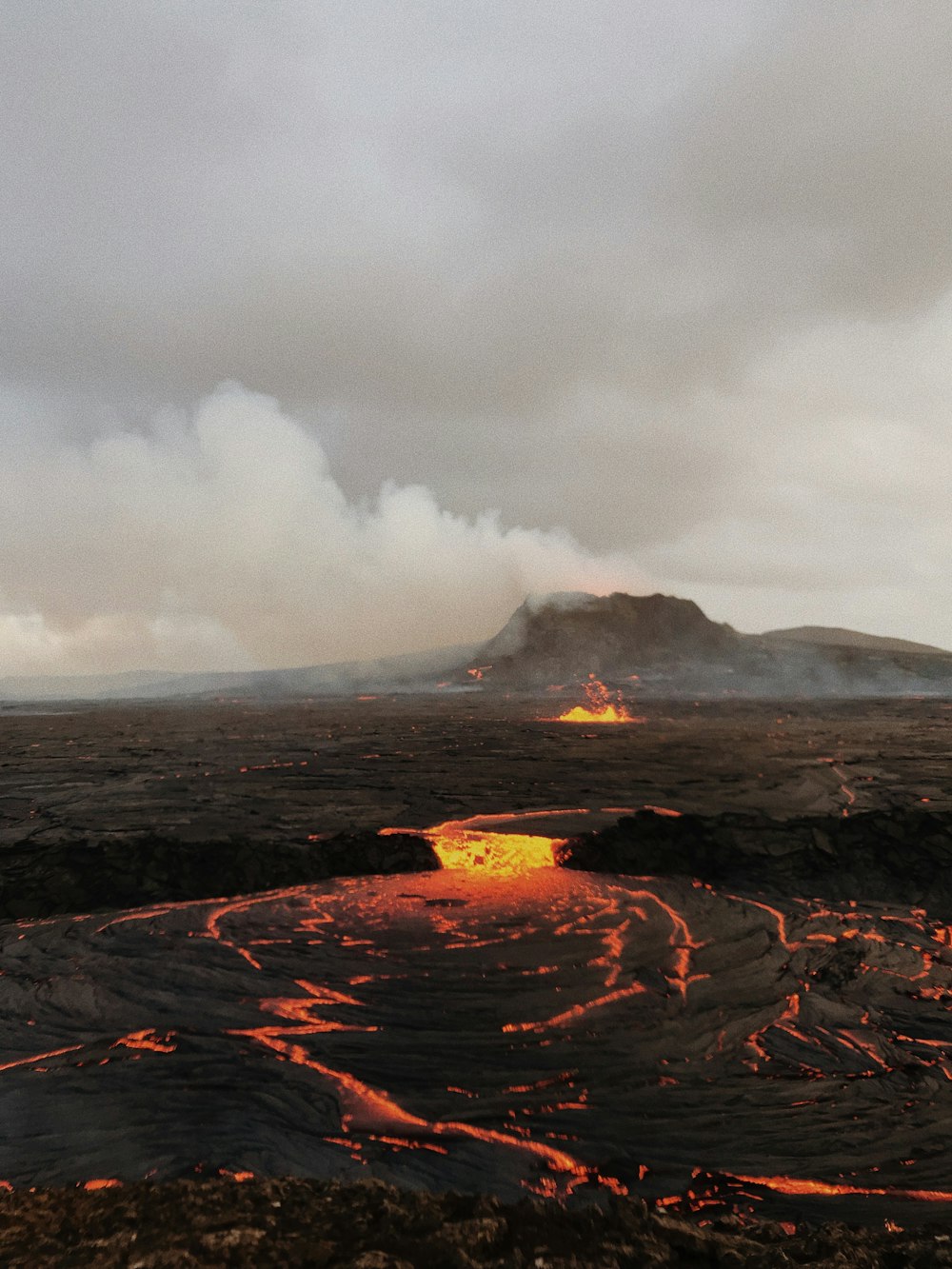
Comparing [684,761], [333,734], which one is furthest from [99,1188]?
[333,734]

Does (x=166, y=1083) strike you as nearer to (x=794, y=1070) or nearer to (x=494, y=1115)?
(x=494, y=1115)

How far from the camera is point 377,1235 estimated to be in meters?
4.34

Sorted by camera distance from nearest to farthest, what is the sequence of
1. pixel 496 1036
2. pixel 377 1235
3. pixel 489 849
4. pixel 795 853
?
1. pixel 377 1235
2. pixel 496 1036
3. pixel 795 853
4. pixel 489 849

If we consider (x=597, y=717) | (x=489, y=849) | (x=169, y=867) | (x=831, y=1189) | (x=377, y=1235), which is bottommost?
(x=597, y=717)

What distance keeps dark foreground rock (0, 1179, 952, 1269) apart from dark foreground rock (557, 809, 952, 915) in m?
10.6

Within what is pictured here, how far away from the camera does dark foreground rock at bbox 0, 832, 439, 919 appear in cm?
1404

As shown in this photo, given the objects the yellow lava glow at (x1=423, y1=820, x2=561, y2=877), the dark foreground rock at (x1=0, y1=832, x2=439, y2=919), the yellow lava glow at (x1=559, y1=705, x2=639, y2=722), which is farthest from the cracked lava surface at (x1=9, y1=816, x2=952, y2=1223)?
the yellow lava glow at (x1=559, y1=705, x2=639, y2=722)

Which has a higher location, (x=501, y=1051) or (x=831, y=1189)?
(x=831, y=1189)

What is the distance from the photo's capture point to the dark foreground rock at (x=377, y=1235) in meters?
4.05

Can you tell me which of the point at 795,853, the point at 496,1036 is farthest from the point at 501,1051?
the point at 795,853

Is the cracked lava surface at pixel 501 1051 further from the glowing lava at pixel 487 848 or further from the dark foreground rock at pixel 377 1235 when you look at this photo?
the glowing lava at pixel 487 848

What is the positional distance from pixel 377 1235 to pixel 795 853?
14.4 meters

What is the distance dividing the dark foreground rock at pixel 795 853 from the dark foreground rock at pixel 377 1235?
10599 mm

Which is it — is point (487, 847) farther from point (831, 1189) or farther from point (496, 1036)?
point (831, 1189)
